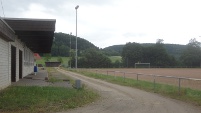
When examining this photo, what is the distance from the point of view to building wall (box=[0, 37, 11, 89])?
16.8 meters

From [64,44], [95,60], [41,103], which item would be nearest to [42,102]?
[41,103]

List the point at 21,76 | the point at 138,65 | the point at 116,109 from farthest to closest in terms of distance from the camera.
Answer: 1. the point at 138,65
2. the point at 21,76
3. the point at 116,109

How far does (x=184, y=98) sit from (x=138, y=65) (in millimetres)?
107252

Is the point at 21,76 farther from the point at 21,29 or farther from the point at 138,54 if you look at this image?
the point at 138,54

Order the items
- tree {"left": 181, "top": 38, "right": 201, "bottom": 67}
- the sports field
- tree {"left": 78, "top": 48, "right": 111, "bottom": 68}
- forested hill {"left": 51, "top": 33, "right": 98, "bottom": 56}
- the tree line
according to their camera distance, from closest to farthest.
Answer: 1. the sports field
2. forested hill {"left": 51, "top": 33, "right": 98, "bottom": 56}
3. tree {"left": 78, "top": 48, "right": 111, "bottom": 68}
4. the tree line
5. tree {"left": 181, "top": 38, "right": 201, "bottom": 67}

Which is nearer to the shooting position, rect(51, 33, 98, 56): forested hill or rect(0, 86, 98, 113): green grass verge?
rect(0, 86, 98, 113): green grass verge

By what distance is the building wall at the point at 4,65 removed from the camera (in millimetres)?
16844

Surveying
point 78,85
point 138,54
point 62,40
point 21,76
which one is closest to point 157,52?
point 138,54

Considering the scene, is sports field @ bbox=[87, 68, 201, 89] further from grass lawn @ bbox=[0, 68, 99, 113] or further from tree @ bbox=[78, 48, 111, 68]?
tree @ bbox=[78, 48, 111, 68]

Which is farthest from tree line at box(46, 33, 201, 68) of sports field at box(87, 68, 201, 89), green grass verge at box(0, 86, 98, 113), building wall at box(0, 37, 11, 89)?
green grass verge at box(0, 86, 98, 113)

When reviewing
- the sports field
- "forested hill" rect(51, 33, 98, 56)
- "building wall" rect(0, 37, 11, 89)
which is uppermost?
"forested hill" rect(51, 33, 98, 56)

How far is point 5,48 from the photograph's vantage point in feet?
60.5

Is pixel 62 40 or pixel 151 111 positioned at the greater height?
pixel 62 40

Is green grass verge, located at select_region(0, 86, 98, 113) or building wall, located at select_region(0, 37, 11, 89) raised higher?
building wall, located at select_region(0, 37, 11, 89)
